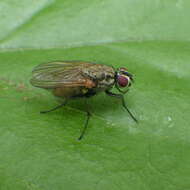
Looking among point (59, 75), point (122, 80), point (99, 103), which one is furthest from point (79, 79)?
point (122, 80)

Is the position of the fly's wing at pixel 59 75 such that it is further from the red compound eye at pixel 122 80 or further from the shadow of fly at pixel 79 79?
the red compound eye at pixel 122 80

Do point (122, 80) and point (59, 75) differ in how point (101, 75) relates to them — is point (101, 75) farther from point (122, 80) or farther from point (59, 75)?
point (59, 75)

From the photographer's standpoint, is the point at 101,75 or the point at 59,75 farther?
the point at 101,75

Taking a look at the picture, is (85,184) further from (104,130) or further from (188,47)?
(188,47)

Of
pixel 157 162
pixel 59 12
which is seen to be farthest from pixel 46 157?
pixel 59 12

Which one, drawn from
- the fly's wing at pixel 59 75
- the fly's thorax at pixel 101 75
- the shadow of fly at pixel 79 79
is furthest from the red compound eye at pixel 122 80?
the fly's wing at pixel 59 75

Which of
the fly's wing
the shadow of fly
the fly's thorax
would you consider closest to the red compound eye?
the shadow of fly
